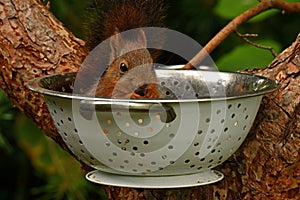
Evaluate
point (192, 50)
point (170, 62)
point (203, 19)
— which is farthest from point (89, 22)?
point (203, 19)

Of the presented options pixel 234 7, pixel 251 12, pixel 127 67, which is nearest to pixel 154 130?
pixel 127 67

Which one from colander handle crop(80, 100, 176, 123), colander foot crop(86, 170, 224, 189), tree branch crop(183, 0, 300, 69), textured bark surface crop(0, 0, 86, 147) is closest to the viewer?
colander handle crop(80, 100, 176, 123)

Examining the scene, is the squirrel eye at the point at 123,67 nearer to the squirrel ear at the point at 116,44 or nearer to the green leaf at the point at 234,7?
the squirrel ear at the point at 116,44

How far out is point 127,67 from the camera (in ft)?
3.45

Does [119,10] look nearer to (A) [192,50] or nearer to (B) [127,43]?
(B) [127,43]

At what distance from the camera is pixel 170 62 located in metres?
1.23

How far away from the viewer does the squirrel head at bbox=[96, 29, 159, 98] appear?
3.40ft

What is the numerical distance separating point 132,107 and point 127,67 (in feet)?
0.65

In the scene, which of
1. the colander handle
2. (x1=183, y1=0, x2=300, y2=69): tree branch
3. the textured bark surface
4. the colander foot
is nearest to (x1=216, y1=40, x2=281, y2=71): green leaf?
(x1=183, y1=0, x2=300, y2=69): tree branch

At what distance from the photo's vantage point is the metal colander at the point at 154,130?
88 centimetres

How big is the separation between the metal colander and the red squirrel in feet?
0.32

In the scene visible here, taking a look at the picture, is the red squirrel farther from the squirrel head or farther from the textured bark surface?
the textured bark surface

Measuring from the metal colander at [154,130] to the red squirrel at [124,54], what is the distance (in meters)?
0.10

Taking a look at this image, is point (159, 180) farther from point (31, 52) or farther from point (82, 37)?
point (82, 37)
